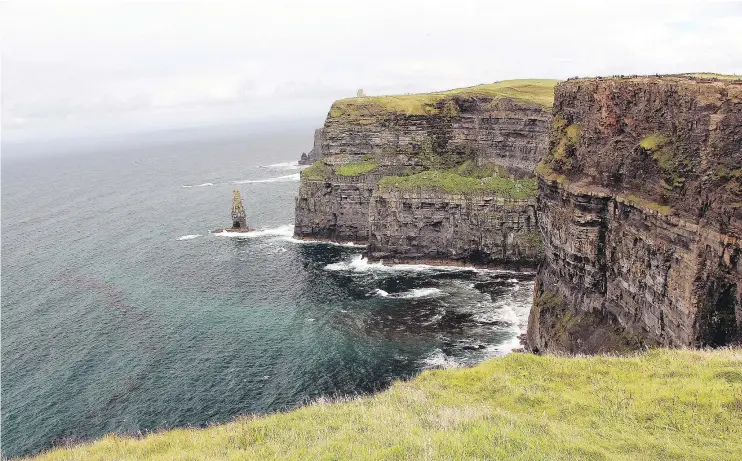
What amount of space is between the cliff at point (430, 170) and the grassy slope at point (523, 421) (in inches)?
2389

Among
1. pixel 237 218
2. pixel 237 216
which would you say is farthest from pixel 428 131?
pixel 237 218

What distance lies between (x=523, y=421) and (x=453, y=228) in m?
71.0

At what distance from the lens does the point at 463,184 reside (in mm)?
94625

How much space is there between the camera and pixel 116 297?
75188 mm

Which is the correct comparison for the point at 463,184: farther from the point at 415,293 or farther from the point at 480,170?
the point at 415,293

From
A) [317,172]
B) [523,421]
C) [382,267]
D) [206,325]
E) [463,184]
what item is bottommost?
[382,267]

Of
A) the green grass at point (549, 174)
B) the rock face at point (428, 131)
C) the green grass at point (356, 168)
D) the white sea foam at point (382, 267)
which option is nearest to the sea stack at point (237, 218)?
A: the rock face at point (428, 131)

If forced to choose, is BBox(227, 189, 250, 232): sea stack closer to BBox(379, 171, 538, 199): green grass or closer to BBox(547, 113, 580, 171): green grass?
BBox(379, 171, 538, 199): green grass

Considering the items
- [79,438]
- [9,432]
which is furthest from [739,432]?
[9,432]

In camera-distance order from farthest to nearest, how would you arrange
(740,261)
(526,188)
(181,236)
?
1. (181,236)
2. (526,188)
3. (740,261)

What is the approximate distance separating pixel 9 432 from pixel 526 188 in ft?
250

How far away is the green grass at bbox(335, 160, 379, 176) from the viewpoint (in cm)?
10544

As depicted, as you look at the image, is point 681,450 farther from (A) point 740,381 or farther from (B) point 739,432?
(A) point 740,381

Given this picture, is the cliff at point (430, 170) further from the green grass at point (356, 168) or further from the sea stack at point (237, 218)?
the sea stack at point (237, 218)
